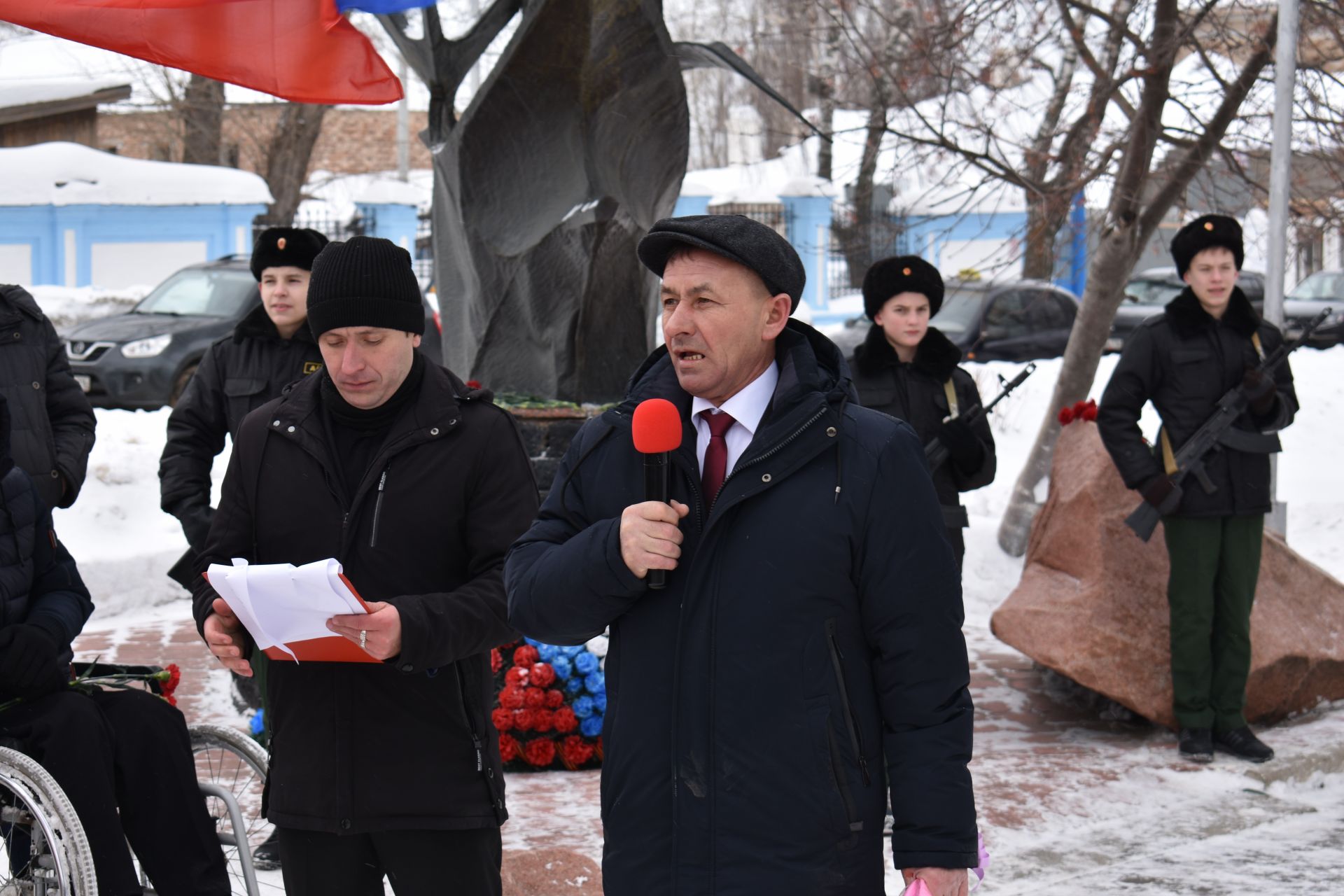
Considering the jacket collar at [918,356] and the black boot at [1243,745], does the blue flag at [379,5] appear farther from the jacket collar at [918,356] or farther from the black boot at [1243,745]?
the black boot at [1243,745]

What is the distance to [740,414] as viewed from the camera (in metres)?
2.63

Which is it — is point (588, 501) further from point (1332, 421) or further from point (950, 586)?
point (1332, 421)

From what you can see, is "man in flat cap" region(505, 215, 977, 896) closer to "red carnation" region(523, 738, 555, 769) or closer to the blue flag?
"red carnation" region(523, 738, 555, 769)

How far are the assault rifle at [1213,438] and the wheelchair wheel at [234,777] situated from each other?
3.50 m

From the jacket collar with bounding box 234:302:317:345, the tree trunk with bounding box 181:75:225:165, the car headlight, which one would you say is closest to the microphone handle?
the jacket collar with bounding box 234:302:317:345

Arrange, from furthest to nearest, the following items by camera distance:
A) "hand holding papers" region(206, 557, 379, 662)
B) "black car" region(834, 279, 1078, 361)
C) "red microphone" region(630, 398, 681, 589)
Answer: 1. "black car" region(834, 279, 1078, 361)
2. "hand holding papers" region(206, 557, 379, 662)
3. "red microphone" region(630, 398, 681, 589)

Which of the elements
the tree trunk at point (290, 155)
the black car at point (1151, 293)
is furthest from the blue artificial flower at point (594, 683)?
the tree trunk at point (290, 155)

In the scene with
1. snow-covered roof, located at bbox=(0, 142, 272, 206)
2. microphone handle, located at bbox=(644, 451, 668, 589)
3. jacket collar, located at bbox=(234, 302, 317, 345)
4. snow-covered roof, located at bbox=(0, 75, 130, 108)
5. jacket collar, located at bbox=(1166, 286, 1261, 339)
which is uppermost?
snow-covered roof, located at bbox=(0, 75, 130, 108)

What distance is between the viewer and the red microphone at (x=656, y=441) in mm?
2430

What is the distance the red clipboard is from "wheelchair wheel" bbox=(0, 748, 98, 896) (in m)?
0.71

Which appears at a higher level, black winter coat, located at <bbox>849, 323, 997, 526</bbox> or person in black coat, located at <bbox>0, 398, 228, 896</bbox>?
black winter coat, located at <bbox>849, 323, 997, 526</bbox>


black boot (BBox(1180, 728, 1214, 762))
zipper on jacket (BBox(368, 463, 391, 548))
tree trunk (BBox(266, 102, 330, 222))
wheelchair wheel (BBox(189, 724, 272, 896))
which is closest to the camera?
zipper on jacket (BBox(368, 463, 391, 548))

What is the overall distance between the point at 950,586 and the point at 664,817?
23.8 inches

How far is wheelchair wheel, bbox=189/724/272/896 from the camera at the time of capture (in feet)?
13.1
